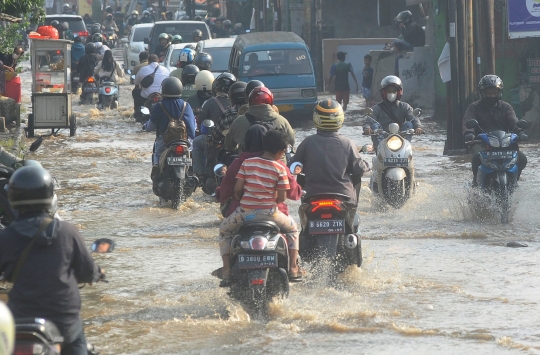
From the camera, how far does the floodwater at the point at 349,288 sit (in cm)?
659

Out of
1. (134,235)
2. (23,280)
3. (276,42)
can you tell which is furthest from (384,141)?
(276,42)

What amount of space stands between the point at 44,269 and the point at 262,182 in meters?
2.50

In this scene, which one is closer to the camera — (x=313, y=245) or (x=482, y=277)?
(x=313, y=245)

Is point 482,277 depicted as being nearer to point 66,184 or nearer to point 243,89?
point 243,89

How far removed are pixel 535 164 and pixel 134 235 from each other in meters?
6.89

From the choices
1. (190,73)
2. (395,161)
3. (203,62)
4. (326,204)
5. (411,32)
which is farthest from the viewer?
(411,32)

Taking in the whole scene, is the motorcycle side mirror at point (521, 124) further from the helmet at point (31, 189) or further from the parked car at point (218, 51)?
the parked car at point (218, 51)

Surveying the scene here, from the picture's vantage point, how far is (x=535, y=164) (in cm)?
1517

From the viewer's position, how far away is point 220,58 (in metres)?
23.7

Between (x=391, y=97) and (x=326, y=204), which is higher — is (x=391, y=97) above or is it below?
above

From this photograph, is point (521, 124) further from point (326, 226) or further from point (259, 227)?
point (259, 227)

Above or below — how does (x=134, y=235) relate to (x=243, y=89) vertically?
below

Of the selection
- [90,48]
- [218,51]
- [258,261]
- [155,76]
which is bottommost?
[258,261]

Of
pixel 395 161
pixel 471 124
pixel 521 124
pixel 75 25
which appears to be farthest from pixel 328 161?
pixel 75 25
